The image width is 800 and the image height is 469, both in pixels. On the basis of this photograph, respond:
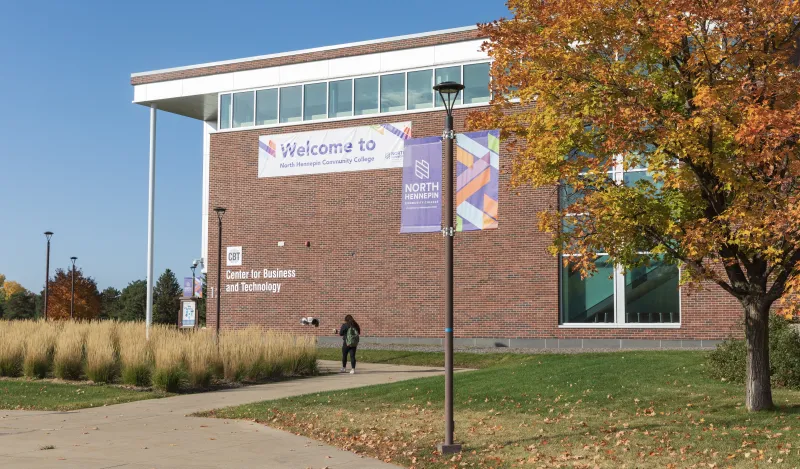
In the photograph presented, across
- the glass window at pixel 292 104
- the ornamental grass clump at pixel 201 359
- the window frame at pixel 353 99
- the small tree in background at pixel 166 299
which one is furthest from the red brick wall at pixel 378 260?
the small tree in background at pixel 166 299

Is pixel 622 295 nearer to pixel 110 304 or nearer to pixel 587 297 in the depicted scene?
pixel 587 297

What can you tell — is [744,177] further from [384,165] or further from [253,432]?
[384,165]

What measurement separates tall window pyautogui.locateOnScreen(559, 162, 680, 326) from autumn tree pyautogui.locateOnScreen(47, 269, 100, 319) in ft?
163

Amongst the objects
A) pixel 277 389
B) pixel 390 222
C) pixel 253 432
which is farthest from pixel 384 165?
pixel 253 432

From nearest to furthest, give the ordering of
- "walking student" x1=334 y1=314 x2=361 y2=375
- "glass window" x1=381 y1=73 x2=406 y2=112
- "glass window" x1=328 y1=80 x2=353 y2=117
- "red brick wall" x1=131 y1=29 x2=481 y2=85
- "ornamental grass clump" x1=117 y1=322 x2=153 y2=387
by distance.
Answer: "ornamental grass clump" x1=117 y1=322 x2=153 y2=387 → "walking student" x1=334 y1=314 x2=361 y2=375 → "red brick wall" x1=131 y1=29 x2=481 y2=85 → "glass window" x1=381 y1=73 x2=406 y2=112 → "glass window" x1=328 y1=80 x2=353 y2=117

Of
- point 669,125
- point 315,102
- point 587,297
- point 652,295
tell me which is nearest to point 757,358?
point 669,125

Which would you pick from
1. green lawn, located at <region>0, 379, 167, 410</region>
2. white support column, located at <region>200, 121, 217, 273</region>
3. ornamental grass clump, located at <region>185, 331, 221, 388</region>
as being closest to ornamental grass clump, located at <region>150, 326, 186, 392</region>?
ornamental grass clump, located at <region>185, 331, 221, 388</region>

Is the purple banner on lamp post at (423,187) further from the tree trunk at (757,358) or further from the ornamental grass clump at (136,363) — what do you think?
the ornamental grass clump at (136,363)

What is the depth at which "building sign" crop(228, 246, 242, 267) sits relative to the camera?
3681 centimetres

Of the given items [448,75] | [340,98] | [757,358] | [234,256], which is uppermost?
[448,75]

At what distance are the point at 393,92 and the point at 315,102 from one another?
355 centimetres

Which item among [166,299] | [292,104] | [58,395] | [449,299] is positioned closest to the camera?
[449,299]

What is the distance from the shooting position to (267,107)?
1455 inches

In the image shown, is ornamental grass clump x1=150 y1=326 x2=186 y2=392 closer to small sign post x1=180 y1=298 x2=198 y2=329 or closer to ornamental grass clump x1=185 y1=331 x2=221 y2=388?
ornamental grass clump x1=185 y1=331 x2=221 y2=388
